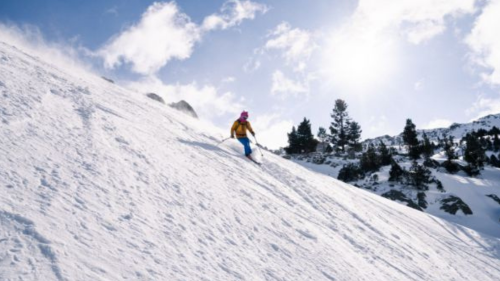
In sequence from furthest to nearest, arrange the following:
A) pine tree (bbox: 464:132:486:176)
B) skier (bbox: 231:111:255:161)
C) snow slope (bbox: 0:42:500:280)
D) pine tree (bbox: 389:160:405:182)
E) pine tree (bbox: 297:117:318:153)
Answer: pine tree (bbox: 297:117:318:153) → pine tree (bbox: 464:132:486:176) → pine tree (bbox: 389:160:405:182) → skier (bbox: 231:111:255:161) → snow slope (bbox: 0:42:500:280)

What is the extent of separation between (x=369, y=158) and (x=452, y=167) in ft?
28.4

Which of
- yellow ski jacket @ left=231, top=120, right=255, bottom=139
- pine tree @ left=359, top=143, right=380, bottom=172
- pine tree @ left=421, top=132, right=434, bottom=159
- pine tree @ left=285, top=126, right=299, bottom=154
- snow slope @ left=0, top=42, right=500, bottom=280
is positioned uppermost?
pine tree @ left=421, top=132, right=434, bottom=159

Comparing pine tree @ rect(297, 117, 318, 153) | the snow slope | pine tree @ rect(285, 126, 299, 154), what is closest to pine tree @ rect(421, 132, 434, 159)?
pine tree @ rect(297, 117, 318, 153)

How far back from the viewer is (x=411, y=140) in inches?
1437

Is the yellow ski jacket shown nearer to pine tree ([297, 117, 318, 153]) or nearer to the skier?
the skier

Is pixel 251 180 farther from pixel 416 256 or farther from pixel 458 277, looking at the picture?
pixel 458 277

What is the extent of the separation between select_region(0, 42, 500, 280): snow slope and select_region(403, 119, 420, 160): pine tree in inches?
916

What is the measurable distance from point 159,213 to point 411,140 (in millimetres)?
36799

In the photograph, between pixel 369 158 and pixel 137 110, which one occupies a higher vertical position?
pixel 369 158

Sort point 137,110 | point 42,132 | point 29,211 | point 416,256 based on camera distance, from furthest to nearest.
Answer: point 137,110 → point 416,256 → point 42,132 → point 29,211

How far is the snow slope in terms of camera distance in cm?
415

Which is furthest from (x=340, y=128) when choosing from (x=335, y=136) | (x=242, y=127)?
(x=242, y=127)

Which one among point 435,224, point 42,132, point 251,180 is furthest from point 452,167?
point 42,132

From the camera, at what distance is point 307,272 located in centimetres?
558
